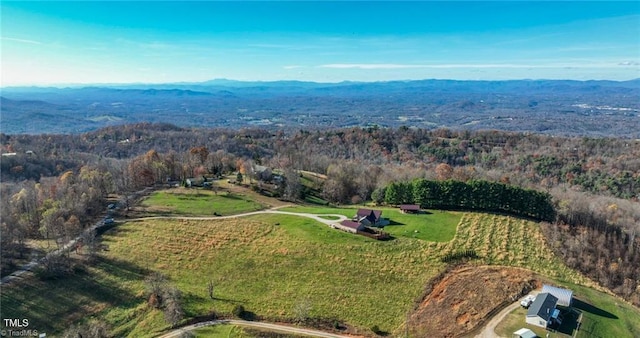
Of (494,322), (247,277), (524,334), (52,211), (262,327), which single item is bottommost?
(262,327)

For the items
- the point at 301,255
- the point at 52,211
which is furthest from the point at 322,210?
the point at 52,211

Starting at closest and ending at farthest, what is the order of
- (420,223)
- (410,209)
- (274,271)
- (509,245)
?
1. (274,271)
2. (509,245)
3. (420,223)
4. (410,209)

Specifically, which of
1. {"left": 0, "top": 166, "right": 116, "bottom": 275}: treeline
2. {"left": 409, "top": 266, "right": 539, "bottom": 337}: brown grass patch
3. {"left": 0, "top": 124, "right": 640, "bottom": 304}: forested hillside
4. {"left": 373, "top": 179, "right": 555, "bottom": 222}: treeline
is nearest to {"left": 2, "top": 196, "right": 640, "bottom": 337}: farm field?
{"left": 409, "top": 266, "right": 539, "bottom": 337}: brown grass patch

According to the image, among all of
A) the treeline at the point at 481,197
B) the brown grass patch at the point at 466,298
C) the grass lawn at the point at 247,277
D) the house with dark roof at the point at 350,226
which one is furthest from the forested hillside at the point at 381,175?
the house with dark roof at the point at 350,226

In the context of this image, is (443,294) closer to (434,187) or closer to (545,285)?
(545,285)

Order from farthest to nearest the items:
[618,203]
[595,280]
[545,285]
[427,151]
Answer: [427,151], [618,203], [595,280], [545,285]

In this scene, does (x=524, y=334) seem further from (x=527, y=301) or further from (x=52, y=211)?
(x=52, y=211)

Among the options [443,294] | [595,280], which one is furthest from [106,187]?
[595,280]
